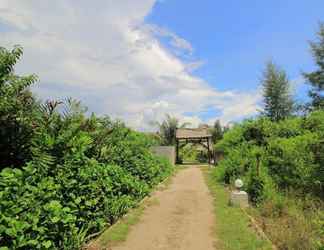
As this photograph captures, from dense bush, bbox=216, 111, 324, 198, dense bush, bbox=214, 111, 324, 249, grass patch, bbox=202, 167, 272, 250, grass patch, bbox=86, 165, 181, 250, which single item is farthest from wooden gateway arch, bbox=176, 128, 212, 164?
grass patch, bbox=86, 165, 181, 250

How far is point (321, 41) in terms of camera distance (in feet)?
98.1


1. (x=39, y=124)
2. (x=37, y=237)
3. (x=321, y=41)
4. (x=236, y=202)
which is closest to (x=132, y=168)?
(x=236, y=202)

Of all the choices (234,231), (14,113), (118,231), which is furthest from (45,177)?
(234,231)

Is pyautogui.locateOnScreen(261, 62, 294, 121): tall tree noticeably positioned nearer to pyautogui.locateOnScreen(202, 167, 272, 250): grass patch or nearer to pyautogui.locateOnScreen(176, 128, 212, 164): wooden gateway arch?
pyautogui.locateOnScreen(176, 128, 212, 164): wooden gateway arch

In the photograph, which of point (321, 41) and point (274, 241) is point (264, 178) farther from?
point (321, 41)

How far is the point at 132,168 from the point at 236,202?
3607mm

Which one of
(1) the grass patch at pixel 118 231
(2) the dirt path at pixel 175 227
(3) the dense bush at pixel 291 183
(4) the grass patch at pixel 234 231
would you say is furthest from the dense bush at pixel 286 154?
(1) the grass patch at pixel 118 231

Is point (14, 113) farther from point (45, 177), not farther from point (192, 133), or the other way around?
point (192, 133)

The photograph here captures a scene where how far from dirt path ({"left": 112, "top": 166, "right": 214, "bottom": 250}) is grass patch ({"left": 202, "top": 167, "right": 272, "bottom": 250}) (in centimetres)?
20

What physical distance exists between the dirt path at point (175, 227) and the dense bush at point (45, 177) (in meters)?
0.90

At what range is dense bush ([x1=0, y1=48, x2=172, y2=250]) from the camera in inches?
160

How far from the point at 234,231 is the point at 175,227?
133 cm

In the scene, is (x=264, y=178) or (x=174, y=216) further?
(x=264, y=178)

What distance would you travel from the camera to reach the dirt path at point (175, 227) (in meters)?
6.05
